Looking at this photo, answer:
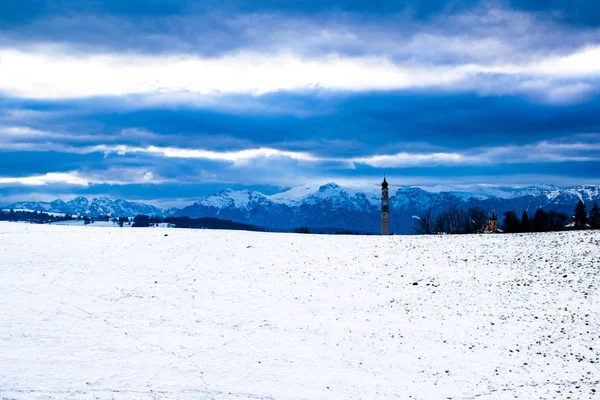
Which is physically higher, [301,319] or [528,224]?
[528,224]

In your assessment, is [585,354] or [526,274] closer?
[585,354]

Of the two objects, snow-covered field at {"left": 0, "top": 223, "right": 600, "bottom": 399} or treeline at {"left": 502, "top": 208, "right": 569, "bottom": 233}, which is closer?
snow-covered field at {"left": 0, "top": 223, "right": 600, "bottom": 399}

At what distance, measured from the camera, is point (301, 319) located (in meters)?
31.5

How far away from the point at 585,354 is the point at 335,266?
63.3 feet

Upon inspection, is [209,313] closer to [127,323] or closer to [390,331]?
[127,323]

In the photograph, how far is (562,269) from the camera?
37.6 metres

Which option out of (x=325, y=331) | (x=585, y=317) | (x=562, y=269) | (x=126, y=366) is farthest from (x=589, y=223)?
(x=126, y=366)

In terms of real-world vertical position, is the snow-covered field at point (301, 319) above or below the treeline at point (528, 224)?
below

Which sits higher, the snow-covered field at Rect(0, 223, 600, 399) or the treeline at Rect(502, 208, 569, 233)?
the treeline at Rect(502, 208, 569, 233)

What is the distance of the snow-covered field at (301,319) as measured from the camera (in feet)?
77.5

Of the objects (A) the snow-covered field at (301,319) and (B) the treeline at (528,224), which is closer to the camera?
(A) the snow-covered field at (301,319)

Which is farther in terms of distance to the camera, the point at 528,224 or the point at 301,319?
the point at 528,224

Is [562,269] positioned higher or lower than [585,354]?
higher

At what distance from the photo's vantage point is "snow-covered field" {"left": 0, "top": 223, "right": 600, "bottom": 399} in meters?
23.6
